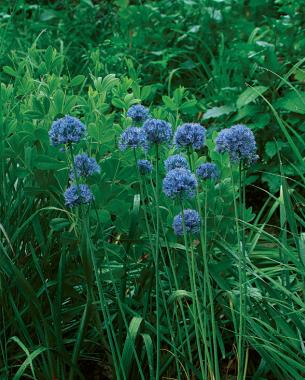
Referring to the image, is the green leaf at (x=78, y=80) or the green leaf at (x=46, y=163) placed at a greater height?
the green leaf at (x=78, y=80)

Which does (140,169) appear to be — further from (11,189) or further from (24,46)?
(24,46)

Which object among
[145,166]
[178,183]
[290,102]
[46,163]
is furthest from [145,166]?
[290,102]

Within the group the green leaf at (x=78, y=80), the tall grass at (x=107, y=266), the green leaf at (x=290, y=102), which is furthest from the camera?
the green leaf at (x=290, y=102)

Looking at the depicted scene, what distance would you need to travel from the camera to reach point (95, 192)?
2379 millimetres

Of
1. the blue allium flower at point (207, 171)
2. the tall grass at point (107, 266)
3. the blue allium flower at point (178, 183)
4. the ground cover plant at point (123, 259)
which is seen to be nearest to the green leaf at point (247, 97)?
the ground cover plant at point (123, 259)

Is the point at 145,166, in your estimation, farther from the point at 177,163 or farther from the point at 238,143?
the point at 238,143

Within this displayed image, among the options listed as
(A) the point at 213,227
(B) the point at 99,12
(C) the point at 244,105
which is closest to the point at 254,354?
(A) the point at 213,227

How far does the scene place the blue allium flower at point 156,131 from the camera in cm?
195

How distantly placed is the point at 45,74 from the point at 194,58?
2.29 m

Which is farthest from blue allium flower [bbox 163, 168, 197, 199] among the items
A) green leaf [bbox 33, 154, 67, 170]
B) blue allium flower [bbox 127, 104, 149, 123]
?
green leaf [bbox 33, 154, 67, 170]

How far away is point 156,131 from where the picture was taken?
1.95m

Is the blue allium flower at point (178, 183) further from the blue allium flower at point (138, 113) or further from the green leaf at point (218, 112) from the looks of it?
the green leaf at point (218, 112)

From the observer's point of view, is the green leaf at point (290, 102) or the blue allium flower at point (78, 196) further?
the green leaf at point (290, 102)

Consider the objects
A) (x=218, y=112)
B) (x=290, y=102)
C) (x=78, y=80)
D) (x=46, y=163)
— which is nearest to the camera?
(x=46, y=163)
